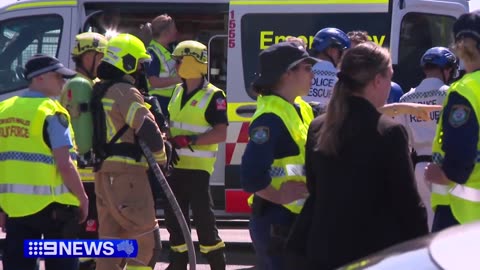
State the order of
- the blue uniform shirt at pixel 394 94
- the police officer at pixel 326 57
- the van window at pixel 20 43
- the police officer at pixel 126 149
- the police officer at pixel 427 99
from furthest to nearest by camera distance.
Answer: the van window at pixel 20 43 → the blue uniform shirt at pixel 394 94 → the police officer at pixel 427 99 → the police officer at pixel 326 57 → the police officer at pixel 126 149

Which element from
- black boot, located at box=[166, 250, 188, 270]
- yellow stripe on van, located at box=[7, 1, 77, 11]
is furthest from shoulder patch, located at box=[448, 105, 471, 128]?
yellow stripe on van, located at box=[7, 1, 77, 11]

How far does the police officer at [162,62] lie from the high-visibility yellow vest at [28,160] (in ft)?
12.4

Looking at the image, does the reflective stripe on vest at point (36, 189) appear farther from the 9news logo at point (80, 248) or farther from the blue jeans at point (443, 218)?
the blue jeans at point (443, 218)

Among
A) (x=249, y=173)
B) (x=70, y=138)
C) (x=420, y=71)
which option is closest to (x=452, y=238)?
(x=249, y=173)

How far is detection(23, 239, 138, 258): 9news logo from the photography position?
6.18 meters

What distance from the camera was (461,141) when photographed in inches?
194

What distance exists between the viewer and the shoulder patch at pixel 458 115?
494 cm

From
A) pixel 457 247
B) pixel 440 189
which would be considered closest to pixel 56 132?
pixel 440 189

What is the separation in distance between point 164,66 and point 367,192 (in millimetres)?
6156

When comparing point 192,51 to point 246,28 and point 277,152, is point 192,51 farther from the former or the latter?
point 277,152

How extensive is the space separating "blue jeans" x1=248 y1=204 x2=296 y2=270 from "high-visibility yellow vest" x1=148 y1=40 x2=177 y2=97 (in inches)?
189

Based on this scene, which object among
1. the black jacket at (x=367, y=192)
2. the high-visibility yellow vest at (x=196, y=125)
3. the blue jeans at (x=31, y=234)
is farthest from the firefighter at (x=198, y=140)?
the black jacket at (x=367, y=192)

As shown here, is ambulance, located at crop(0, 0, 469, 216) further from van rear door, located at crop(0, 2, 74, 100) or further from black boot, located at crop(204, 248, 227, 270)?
black boot, located at crop(204, 248, 227, 270)

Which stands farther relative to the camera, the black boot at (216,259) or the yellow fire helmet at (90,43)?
the black boot at (216,259)
